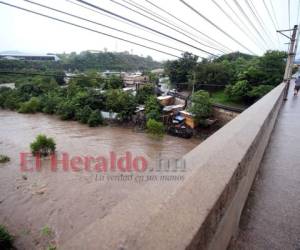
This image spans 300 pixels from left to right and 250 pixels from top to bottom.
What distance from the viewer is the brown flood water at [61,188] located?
536 cm

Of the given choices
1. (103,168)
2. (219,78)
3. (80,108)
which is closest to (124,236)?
(103,168)

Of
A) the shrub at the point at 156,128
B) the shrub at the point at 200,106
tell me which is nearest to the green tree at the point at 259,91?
the shrub at the point at 200,106

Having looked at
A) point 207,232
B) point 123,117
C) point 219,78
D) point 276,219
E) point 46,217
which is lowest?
point 46,217

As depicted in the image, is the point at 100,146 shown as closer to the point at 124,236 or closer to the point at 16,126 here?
the point at 16,126

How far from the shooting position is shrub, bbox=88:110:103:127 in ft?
50.5

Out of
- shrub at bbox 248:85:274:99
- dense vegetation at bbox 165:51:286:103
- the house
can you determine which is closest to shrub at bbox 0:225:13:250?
dense vegetation at bbox 165:51:286:103

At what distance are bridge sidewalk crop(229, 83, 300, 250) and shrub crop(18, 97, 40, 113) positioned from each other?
21877 millimetres

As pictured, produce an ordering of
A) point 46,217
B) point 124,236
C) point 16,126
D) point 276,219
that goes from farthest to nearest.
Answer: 1. point 16,126
2. point 46,217
3. point 276,219
4. point 124,236

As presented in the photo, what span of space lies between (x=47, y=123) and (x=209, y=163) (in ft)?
59.9

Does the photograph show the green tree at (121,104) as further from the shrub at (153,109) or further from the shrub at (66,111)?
the shrub at (66,111)

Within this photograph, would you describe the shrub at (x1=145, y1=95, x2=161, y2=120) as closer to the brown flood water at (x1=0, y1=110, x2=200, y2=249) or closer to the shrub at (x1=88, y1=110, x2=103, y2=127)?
the brown flood water at (x1=0, y1=110, x2=200, y2=249)

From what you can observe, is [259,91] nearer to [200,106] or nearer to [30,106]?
[200,106]

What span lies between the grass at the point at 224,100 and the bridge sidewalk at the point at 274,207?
15159 millimetres

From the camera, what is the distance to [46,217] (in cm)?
575
